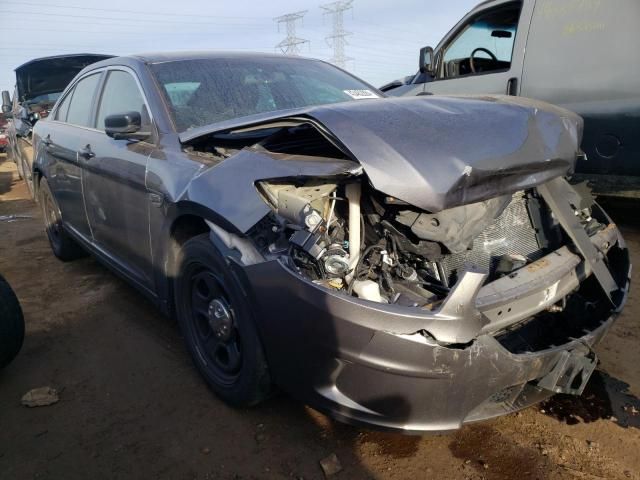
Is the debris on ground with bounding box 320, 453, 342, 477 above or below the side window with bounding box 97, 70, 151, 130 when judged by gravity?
below

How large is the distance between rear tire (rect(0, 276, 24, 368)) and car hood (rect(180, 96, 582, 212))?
1.70 metres

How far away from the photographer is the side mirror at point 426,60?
5305 millimetres

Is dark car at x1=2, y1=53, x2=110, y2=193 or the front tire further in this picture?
dark car at x1=2, y1=53, x2=110, y2=193

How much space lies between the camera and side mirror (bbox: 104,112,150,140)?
271cm

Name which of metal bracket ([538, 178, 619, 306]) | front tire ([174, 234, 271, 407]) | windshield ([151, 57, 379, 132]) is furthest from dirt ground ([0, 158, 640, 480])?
windshield ([151, 57, 379, 132])

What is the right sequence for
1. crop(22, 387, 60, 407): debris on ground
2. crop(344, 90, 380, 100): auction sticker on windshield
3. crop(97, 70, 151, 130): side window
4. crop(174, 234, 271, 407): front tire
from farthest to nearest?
crop(344, 90, 380, 100): auction sticker on windshield < crop(97, 70, 151, 130): side window < crop(22, 387, 60, 407): debris on ground < crop(174, 234, 271, 407): front tire

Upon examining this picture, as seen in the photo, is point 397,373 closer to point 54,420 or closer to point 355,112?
point 355,112

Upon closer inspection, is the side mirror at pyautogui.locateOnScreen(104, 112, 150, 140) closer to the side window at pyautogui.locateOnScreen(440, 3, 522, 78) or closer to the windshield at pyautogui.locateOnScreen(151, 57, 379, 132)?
the windshield at pyautogui.locateOnScreen(151, 57, 379, 132)

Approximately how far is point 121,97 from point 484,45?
12.9ft

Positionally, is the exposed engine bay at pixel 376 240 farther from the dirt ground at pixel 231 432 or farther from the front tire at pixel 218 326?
the dirt ground at pixel 231 432

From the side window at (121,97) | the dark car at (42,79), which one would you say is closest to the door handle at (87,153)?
the side window at (121,97)

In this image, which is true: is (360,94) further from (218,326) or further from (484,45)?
(484,45)

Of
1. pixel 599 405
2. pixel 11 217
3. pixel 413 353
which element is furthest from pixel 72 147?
pixel 11 217

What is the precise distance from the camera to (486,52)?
17.5 ft
